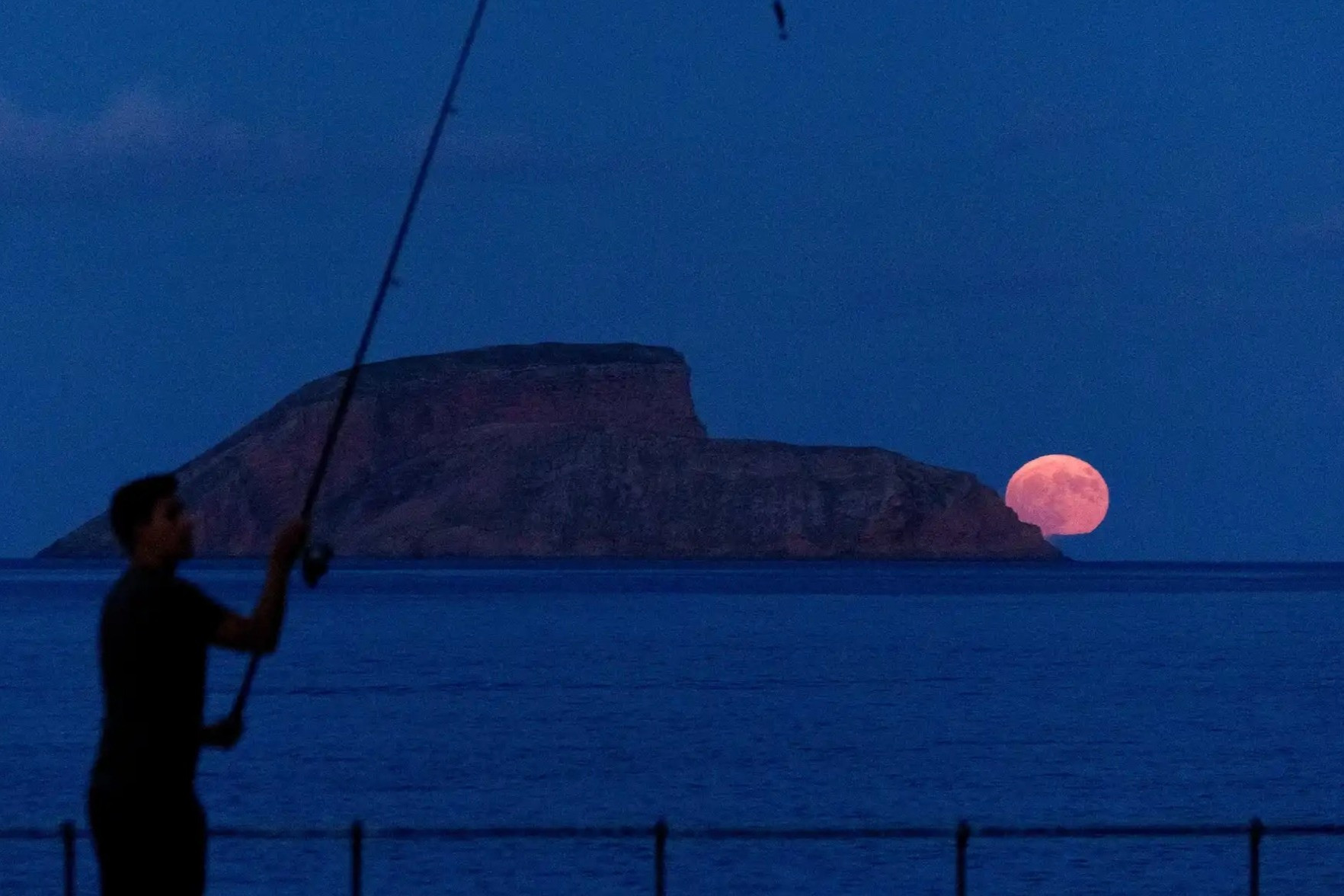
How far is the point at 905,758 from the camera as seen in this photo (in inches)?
1612

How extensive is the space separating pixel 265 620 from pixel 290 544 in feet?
0.85

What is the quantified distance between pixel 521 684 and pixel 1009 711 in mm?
16344

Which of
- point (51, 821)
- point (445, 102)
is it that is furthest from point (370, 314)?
point (51, 821)

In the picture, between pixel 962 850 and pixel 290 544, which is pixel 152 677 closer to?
pixel 290 544

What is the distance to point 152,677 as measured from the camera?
5.97m

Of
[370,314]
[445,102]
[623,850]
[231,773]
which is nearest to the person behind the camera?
[370,314]

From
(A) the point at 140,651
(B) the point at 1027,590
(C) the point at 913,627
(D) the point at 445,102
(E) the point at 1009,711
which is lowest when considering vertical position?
(A) the point at 140,651

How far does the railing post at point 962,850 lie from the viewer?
7914 millimetres

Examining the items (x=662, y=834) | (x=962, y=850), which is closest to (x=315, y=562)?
(x=662, y=834)

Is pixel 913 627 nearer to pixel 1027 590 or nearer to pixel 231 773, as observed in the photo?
pixel 231 773

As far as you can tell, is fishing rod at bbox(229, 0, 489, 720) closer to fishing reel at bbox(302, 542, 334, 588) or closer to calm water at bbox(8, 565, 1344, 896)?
fishing reel at bbox(302, 542, 334, 588)

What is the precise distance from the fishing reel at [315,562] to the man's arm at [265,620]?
46cm

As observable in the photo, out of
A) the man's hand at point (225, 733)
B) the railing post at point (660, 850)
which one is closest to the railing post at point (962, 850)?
the railing post at point (660, 850)

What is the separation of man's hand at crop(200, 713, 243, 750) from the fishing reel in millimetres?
481
